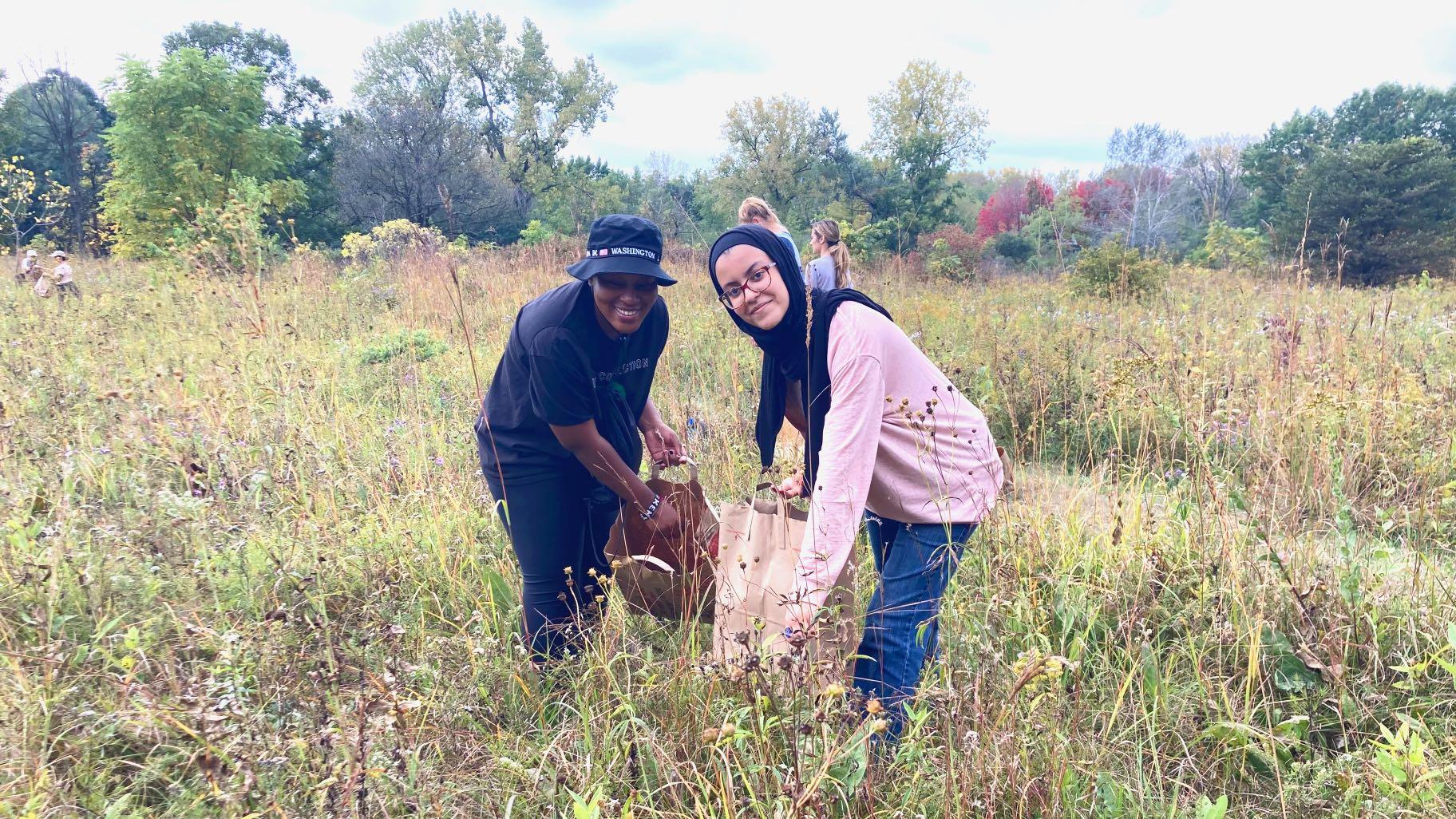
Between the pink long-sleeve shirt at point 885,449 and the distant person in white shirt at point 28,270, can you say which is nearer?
the pink long-sleeve shirt at point 885,449

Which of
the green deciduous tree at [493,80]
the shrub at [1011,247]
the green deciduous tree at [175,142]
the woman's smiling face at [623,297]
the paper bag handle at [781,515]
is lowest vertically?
the paper bag handle at [781,515]

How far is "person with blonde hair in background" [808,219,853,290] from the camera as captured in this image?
18.5ft

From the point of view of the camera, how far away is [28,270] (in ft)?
25.1

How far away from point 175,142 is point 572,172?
72.6 feet

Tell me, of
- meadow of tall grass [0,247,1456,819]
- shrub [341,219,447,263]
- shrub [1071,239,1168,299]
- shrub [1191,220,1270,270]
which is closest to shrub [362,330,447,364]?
meadow of tall grass [0,247,1456,819]

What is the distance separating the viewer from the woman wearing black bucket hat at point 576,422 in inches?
76.0

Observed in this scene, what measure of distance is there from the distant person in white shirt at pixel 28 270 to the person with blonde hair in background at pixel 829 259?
808cm

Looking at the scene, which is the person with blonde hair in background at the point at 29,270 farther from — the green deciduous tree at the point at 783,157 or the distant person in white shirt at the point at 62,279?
the green deciduous tree at the point at 783,157

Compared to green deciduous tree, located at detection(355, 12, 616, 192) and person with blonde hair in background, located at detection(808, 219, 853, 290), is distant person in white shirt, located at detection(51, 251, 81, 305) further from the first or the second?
green deciduous tree, located at detection(355, 12, 616, 192)

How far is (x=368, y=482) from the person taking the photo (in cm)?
312

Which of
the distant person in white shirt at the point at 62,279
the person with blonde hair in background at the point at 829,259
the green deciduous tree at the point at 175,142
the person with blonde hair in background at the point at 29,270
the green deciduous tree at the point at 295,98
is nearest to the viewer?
the person with blonde hair in background at the point at 829,259

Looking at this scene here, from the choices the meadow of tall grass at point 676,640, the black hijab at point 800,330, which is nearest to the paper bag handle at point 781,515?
the black hijab at point 800,330

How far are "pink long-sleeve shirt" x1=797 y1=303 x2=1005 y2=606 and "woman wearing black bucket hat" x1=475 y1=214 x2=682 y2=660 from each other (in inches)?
25.3

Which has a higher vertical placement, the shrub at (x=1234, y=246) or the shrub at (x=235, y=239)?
the shrub at (x=1234, y=246)
